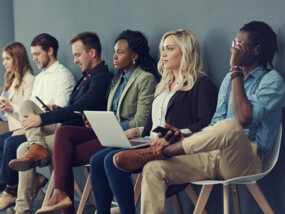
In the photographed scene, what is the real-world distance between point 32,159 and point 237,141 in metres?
1.69

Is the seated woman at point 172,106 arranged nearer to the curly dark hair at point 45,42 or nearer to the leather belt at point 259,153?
the leather belt at point 259,153

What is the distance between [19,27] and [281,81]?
13.7 ft

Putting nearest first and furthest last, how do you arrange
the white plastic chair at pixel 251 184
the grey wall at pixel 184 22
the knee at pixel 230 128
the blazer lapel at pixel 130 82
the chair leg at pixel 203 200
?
1. the knee at pixel 230 128
2. the white plastic chair at pixel 251 184
3. the chair leg at pixel 203 200
4. the grey wall at pixel 184 22
5. the blazer lapel at pixel 130 82

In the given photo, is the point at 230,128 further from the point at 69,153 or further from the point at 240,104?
the point at 69,153

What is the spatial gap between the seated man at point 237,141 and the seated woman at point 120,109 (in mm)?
846

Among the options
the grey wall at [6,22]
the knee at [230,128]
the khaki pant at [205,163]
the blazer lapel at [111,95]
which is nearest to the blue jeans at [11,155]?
the blazer lapel at [111,95]

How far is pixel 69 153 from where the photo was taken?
11.5ft

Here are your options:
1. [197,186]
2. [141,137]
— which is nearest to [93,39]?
[141,137]

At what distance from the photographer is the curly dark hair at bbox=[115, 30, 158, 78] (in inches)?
149

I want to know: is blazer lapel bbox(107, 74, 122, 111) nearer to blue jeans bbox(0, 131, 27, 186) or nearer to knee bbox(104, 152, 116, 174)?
blue jeans bbox(0, 131, 27, 186)

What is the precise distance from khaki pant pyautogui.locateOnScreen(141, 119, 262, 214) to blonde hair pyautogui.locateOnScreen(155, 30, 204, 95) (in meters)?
0.58

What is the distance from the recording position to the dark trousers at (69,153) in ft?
11.4

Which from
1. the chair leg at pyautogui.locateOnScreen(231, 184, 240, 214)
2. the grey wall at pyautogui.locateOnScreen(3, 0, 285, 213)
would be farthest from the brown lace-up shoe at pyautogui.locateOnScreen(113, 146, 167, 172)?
the grey wall at pyautogui.locateOnScreen(3, 0, 285, 213)

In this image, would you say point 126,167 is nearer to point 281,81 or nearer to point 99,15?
point 281,81
